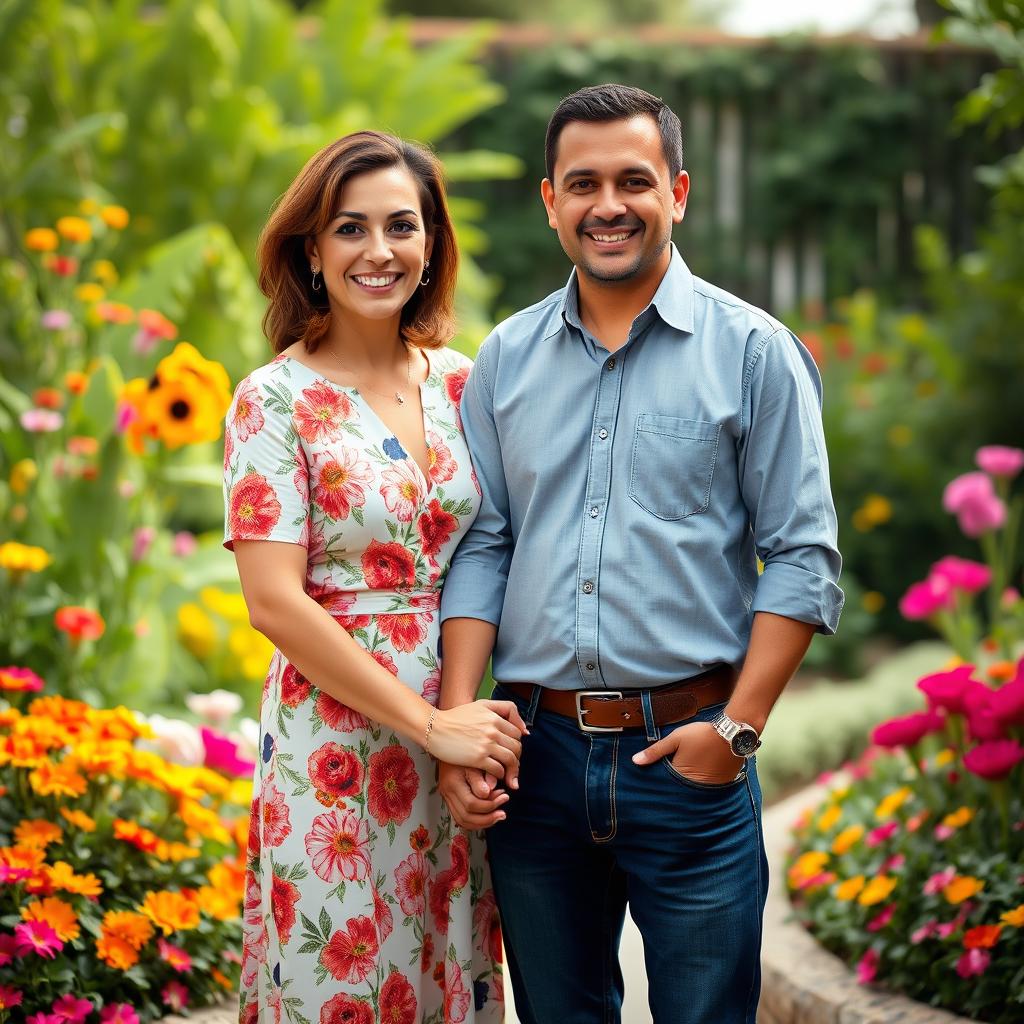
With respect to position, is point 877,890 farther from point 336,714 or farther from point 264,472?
point 264,472

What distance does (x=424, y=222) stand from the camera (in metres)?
2.11

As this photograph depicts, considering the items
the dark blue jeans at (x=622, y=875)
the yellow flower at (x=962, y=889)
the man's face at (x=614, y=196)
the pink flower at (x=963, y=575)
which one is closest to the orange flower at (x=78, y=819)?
the dark blue jeans at (x=622, y=875)

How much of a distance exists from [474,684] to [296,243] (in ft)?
2.47

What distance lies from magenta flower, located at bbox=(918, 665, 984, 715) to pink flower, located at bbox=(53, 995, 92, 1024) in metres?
1.67

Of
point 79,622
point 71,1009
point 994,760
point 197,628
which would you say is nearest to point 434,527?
point 71,1009

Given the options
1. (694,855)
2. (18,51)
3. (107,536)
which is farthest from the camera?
(18,51)

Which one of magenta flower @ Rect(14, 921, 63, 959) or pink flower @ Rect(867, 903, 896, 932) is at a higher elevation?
magenta flower @ Rect(14, 921, 63, 959)

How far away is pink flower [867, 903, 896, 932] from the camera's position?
8.31 feet

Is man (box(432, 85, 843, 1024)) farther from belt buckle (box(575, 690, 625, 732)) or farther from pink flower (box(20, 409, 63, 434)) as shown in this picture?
pink flower (box(20, 409, 63, 434))

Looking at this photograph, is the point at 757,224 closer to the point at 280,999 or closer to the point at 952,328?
the point at 952,328

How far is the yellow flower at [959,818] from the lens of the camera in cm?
260

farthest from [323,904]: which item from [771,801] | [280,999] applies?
[771,801]

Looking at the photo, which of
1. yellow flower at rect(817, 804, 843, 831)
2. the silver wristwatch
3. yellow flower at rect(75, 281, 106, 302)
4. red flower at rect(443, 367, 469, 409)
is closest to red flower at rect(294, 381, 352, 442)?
red flower at rect(443, 367, 469, 409)

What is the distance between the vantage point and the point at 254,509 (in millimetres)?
1876
